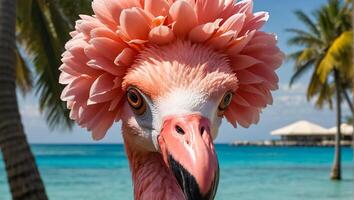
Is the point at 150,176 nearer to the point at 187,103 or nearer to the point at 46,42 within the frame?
the point at 187,103

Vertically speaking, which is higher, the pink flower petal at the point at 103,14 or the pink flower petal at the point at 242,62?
the pink flower petal at the point at 103,14

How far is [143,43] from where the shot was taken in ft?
3.90

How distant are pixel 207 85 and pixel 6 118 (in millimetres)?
4483

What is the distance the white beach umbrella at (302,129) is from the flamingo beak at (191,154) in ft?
195

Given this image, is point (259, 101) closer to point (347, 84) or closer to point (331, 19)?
point (331, 19)

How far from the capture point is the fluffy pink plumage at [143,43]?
46.0 inches

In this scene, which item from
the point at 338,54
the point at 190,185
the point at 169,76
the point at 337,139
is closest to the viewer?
the point at 190,185

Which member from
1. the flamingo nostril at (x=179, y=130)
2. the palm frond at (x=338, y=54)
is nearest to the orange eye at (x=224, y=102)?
the flamingo nostril at (x=179, y=130)


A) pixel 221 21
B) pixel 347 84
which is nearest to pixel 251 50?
pixel 221 21

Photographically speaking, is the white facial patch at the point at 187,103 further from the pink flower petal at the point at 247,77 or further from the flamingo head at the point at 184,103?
the pink flower petal at the point at 247,77

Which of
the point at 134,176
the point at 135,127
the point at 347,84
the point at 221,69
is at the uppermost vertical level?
the point at 221,69

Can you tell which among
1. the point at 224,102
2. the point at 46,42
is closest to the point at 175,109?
the point at 224,102

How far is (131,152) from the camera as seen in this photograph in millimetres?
1341

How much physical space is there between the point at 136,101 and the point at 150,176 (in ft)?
0.62
